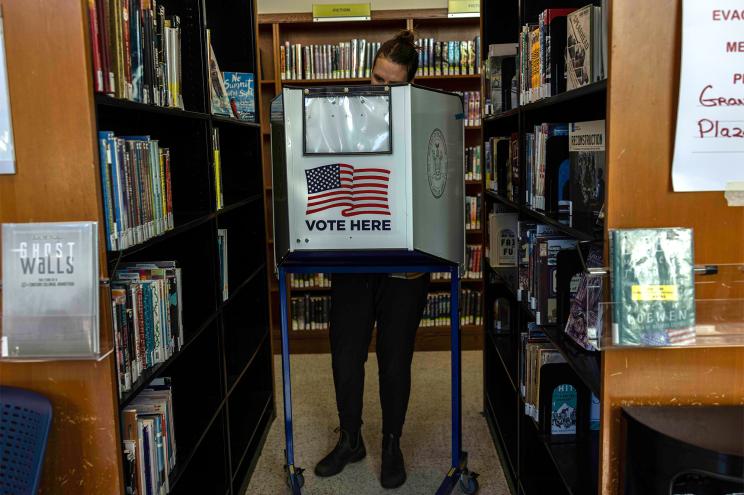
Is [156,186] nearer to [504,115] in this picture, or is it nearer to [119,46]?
[119,46]

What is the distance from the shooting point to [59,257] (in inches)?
49.1

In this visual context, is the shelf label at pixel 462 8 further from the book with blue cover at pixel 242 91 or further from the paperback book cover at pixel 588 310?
the paperback book cover at pixel 588 310

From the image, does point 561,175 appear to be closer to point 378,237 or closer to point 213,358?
point 378,237

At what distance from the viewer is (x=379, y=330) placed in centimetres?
246

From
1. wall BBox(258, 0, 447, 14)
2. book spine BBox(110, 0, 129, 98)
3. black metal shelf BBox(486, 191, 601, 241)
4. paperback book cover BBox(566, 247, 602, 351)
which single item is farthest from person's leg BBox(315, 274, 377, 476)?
wall BBox(258, 0, 447, 14)

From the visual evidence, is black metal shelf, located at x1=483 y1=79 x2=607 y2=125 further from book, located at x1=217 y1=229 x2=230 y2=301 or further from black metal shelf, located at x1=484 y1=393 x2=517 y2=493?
black metal shelf, located at x1=484 y1=393 x2=517 y2=493

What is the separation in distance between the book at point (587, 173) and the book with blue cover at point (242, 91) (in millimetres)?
1508

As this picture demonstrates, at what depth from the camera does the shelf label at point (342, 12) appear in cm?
385

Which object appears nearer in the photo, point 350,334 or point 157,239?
point 157,239

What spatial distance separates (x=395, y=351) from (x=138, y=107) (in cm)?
133

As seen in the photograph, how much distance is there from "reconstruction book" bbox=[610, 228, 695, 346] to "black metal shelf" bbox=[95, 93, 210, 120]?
1028 millimetres

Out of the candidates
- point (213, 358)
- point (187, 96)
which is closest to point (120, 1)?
point (187, 96)

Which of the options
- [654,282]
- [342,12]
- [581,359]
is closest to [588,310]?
[654,282]

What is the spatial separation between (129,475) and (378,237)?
33.8 inches
